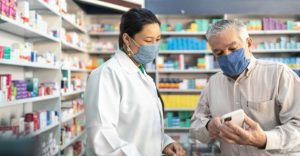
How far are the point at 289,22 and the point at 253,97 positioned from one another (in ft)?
18.2

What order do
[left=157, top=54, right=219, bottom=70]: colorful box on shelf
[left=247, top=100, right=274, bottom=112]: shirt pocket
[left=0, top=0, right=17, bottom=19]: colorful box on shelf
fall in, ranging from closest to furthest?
[left=247, top=100, right=274, bottom=112]: shirt pocket
[left=0, top=0, right=17, bottom=19]: colorful box on shelf
[left=157, top=54, right=219, bottom=70]: colorful box on shelf

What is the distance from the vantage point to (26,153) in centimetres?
56

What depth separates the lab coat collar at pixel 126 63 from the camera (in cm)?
165

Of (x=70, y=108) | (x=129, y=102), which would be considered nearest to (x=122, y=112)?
(x=129, y=102)

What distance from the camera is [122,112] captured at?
5.03ft

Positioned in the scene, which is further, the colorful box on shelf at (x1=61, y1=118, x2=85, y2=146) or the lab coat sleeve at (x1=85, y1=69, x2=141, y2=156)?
the colorful box on shelf at (x1=61, y1=118, x2=85, y2=146)

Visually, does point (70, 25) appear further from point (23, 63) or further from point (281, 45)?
point (281, 45)

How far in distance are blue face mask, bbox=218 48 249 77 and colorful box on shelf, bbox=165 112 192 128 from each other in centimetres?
491

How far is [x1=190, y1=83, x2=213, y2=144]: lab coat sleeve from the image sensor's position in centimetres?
171

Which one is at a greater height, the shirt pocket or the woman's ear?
the woman's ear

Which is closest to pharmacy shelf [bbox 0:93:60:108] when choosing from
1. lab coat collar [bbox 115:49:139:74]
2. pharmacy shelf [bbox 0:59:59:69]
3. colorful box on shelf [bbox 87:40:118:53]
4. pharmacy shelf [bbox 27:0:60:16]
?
pharmacy shelf [bbox 0:59:59:69]

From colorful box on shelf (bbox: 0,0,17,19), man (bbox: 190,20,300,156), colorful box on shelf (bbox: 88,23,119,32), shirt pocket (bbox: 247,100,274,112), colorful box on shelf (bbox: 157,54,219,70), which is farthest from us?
colorful box on shelf (bbox: 88,23,119,32)

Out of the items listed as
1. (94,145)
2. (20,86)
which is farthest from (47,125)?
(94,145)

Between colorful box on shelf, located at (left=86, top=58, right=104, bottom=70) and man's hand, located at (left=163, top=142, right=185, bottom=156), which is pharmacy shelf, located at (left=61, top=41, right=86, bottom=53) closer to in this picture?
colorful box on shelf, located at (left=86, top=58, right=104, bottom=70)
